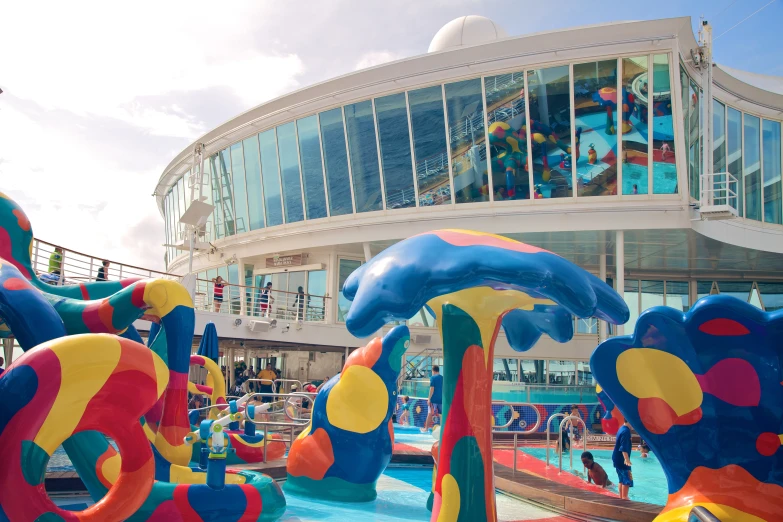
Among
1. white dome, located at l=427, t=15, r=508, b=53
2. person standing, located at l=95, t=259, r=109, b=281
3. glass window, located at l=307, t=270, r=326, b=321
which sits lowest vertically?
glass window, located at l=307, t=270, r=326, b=321

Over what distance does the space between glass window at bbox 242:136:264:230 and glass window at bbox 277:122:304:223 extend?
136 centimetres

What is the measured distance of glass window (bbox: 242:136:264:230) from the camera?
25328mm

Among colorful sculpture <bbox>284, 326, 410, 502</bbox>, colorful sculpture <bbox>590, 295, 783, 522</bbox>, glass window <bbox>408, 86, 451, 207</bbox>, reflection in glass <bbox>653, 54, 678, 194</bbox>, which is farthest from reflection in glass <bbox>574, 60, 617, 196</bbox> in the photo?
colorful sculpture <bbox>590, 295, 783, 522</bbox>

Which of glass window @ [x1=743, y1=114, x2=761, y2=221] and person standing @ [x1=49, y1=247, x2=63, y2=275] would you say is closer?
person standing @ [x1=49, y1=247, x2=63, y2=275]

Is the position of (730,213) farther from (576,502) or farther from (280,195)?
(280,195)

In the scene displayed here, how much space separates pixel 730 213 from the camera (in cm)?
1792

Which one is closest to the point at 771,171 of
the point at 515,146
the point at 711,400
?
the point at 515,146

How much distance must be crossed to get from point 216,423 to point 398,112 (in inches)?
652

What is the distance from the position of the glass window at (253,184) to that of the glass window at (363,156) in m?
4.65

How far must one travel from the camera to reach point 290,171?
951 inches

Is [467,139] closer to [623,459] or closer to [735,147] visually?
[735,147]

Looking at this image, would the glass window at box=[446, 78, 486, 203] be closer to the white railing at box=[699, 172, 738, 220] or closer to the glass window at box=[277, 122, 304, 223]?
the white railing at box=[699, 172, 738, 220]

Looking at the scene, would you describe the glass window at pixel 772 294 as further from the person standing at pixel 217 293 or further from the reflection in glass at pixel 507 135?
the person standing at pixel 217 293

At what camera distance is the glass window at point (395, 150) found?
21.3 metres
